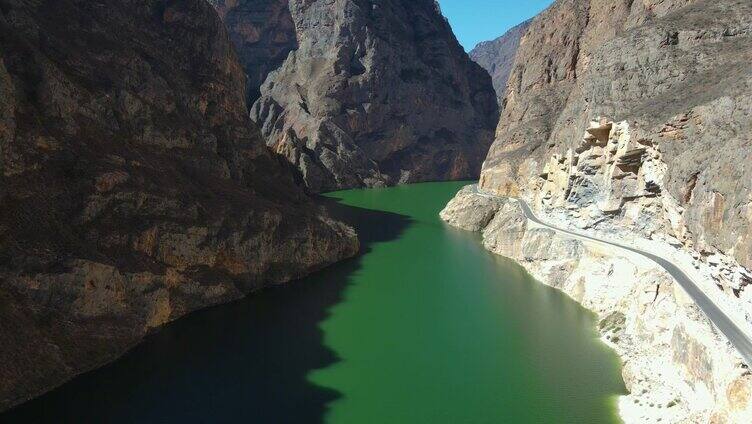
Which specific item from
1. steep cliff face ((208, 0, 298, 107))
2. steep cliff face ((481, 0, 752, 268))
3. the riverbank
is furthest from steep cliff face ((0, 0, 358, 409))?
steep cliff face ((208, 0, 298, 107))

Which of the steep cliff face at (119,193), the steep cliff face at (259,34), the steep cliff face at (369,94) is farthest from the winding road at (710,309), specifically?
the steep cliff face at (259,34)

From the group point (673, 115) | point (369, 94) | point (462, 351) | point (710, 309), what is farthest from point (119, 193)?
point (369, 94)

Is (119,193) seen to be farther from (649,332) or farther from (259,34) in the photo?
(259,34)

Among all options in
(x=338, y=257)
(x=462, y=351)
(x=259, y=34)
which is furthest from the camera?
(x=259, y=34)

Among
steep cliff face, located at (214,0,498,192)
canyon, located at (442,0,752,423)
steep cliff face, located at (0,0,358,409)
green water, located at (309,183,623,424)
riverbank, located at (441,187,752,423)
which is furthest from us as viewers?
steep cliff face, located at (214,0,498,192)

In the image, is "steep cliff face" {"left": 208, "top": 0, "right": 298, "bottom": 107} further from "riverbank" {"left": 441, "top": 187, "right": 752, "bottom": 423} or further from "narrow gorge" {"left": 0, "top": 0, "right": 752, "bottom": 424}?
"riverbank" {"left": 441, "top": 187, "right": 752, "bottom": 423}

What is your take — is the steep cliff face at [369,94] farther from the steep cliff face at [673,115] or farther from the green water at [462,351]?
the green water at [462,351]

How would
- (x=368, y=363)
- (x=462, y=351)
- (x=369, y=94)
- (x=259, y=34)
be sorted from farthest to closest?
(x=259, y=34), (x=369, y=94), (x=462, y=351), (x=368, y=363)
